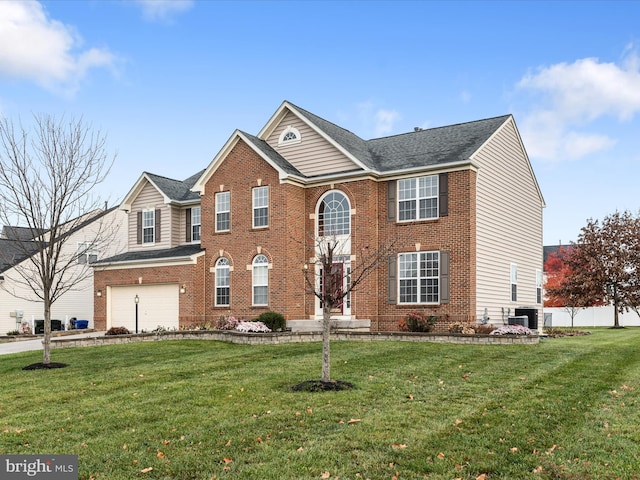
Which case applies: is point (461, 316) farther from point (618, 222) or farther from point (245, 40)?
point (618, 222)

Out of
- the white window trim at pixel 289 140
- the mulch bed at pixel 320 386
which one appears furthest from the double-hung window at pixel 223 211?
the mulch bed at pixel 320 386

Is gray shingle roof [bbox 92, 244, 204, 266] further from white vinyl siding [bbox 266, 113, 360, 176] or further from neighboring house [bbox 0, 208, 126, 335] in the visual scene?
white vinyl siding [bbox 266, 113, 360, 176]

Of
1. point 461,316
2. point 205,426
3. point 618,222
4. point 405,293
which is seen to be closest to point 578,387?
point 205,426

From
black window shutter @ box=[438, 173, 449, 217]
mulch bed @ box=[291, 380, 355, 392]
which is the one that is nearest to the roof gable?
black window shutter @ box=[438, 173, 449, 217]

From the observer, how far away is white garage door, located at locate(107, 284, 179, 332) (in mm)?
28453

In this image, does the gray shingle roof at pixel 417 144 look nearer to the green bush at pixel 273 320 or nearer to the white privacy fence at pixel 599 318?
the green bush at pixel 273 320

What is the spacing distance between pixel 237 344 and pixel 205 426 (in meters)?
11.4

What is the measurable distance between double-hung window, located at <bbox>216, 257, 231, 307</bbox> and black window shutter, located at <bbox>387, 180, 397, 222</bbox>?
7.52 m

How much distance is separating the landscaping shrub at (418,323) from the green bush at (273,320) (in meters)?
4.45

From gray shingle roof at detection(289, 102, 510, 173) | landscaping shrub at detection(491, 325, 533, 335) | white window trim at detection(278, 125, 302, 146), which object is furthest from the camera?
white window trim at detection(278, 125, 302, 146)

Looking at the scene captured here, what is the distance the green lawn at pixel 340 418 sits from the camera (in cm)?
740

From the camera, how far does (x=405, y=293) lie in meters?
24.2

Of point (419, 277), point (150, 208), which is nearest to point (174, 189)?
point (150, 208)

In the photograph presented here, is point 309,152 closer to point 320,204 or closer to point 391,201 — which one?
point 320,204
